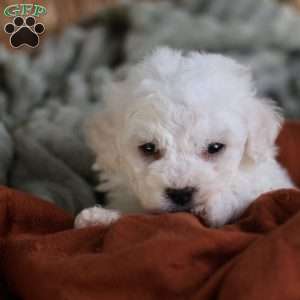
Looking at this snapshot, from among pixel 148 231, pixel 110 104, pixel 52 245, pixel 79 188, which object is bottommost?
pixel 79 188

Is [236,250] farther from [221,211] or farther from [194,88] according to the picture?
[194,88]

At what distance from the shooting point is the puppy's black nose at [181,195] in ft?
6.22

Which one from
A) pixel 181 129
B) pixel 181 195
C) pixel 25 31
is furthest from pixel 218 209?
pixel 25 31

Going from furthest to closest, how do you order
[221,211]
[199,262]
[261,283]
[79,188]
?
[79,188]
[221,211]
[199,262]
[261,283]

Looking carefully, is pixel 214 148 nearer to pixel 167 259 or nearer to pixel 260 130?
pixel 260 130

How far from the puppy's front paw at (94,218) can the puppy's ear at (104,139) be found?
0.85ft

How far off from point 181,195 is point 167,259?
0.28m

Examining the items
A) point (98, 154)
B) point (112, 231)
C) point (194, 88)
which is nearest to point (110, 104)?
point (98, 154)

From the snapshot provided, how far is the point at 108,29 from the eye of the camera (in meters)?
3.90

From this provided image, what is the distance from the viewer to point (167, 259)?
1.68 meters

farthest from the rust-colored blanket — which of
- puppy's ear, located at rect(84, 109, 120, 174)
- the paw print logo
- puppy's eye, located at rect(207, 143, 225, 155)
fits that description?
the paw print logo

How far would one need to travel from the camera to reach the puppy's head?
1950mm

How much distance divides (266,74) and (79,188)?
54.2 inches

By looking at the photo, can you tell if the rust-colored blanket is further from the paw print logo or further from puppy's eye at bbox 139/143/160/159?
the paw print logo
